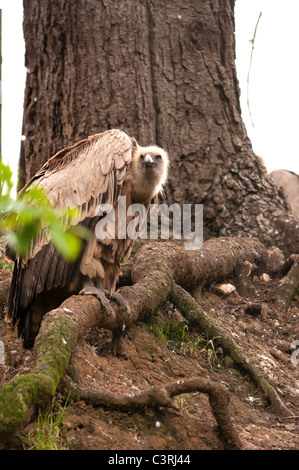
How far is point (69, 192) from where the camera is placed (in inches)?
181

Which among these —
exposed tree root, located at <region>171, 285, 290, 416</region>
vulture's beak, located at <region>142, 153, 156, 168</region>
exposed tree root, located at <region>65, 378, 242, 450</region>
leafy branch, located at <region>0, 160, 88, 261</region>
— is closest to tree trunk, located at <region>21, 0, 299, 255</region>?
vulture's beak, located at <region>142, 153, 156, 168</region>

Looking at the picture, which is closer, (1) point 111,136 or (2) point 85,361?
(2) point 85,361

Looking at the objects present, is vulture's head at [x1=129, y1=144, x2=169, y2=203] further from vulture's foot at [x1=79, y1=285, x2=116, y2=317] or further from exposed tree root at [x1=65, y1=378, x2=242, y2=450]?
A: exposed tree root at [x1=65, y1=378, x2=242, y2=450]

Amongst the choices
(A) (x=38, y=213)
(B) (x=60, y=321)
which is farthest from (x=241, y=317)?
(A) (x=38, y=213)

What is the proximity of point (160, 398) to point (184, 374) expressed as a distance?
107 centimetres

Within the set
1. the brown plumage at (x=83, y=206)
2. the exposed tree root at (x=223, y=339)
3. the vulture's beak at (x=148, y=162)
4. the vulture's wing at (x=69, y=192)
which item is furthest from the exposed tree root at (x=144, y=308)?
the vulture's beak at (x=148, y=162)

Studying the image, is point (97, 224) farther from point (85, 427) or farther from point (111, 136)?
point (85, 427)

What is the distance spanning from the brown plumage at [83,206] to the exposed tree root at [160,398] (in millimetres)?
1240

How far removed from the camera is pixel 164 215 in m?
6.45

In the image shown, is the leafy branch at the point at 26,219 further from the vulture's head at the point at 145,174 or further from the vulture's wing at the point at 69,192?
the vulture's head at the point at 145,174

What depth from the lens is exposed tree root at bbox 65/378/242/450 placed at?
311 centimetres

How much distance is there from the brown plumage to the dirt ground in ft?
1.31

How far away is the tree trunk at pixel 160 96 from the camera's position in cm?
649
